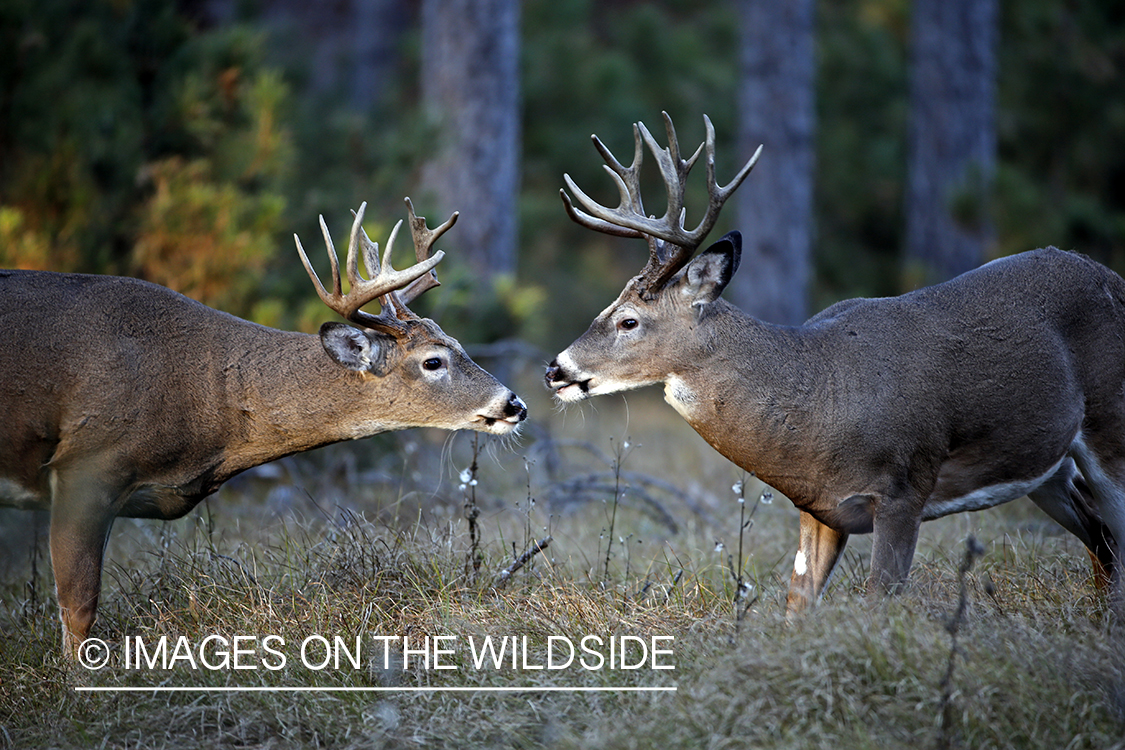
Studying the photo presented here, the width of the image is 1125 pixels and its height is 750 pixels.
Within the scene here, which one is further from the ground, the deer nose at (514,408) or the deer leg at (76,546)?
the deer nose at (514,408)

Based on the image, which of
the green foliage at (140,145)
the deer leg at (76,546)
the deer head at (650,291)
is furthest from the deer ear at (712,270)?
the green foliage at (140,145)

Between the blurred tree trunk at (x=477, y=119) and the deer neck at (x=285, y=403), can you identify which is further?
the blurred tree trunk at (x=477, y=119)

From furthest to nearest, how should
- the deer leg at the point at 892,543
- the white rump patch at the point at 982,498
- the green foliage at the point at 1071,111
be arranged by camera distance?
the green foliage at the point at 1071,111 → the white rump patch at the point at 982,498 → the deer leg at the point at 892,543

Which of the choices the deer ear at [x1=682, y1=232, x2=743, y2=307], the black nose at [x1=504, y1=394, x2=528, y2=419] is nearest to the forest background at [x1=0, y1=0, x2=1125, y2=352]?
the black nose at [x1=504, y1=394, x2=528, y2=419]

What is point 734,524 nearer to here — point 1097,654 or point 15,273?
point 1097,654

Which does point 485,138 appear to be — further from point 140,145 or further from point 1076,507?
point 1076,507

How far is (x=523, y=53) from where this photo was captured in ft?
52.0

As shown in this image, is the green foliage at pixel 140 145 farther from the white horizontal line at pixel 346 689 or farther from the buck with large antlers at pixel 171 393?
the white horizontal line at pixel 346 689

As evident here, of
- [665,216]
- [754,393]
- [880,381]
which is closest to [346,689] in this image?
[754,393]

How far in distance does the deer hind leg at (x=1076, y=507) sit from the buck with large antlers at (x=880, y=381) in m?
0.02

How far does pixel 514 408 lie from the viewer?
482cm

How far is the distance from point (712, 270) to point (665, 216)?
0.30 meters

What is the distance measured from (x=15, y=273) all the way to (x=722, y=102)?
1416cm

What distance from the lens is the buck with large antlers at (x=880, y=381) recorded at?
425cm
